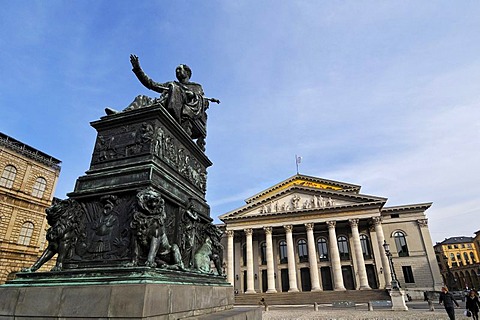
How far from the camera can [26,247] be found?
88.0ft

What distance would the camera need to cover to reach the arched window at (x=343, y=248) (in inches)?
1695

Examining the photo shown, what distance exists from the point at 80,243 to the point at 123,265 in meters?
0.85

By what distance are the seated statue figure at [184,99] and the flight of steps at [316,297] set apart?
3580 cm

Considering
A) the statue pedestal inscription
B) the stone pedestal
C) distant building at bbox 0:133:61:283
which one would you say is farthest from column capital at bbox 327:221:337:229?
the statue pedestal inscription

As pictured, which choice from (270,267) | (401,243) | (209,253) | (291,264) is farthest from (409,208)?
(209,253)

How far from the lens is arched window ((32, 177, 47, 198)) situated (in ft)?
94.9

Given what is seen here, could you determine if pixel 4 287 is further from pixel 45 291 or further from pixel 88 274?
pixel 88 274

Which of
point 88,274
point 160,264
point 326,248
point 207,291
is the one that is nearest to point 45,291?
point 88,274

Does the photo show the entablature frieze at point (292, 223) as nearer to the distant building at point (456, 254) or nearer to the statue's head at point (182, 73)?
the statue's head at point (182, 73)

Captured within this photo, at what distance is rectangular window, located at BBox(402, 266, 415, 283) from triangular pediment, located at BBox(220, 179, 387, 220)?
39.5ft

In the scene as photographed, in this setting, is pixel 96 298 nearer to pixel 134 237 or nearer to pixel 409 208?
pixel 134 237

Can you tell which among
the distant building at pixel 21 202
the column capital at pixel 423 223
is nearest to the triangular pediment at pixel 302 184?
→ the column capital at pixel 423 223

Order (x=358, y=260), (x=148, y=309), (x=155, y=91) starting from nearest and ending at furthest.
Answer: (x=148, y=309) → (x=155, y=91) → (x=358, y=260)

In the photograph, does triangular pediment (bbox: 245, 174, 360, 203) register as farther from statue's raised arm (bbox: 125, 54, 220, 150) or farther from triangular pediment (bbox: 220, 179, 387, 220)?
statue's raised arm (bbox: 125, 54, 220, 150)
